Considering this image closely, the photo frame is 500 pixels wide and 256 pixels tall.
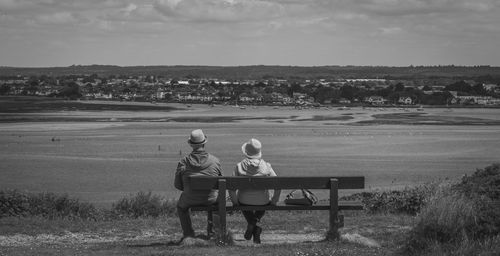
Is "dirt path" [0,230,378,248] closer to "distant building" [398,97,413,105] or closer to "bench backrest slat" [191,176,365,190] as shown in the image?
"bench backrest slat" [191,176,365,190]

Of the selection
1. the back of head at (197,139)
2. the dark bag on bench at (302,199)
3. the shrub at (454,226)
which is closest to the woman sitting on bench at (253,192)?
the dark bag on bench at (302,199)

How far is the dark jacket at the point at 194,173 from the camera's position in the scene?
9.68 m

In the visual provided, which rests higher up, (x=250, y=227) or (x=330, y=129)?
(x=250, y=227)

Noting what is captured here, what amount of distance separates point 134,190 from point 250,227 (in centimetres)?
1974

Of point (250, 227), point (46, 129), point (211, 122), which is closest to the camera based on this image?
point (250, 227)

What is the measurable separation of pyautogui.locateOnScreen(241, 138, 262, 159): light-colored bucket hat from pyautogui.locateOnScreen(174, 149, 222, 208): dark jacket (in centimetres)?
41

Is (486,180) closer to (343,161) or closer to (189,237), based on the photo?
(189,237)

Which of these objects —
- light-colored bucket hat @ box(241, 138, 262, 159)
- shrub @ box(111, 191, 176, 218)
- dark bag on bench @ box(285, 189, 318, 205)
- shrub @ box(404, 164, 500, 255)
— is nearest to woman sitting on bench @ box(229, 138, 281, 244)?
light-colored bucket hat @ box(241, 138, 262, 159)

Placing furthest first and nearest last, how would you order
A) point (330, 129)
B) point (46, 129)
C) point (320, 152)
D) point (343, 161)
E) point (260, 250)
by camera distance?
point (330, 129) → point (46, 129) → point (320, 152) → point (343, 161) → point (260, 250)

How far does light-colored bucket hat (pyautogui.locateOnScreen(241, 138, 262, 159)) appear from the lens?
32.0 ft

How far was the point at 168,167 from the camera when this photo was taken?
1550 inches

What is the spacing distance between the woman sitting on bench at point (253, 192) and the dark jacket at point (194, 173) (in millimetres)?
300

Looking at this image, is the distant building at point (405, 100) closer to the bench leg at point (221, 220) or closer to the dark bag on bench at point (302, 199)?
the dark bag on bench at point (302, 199)

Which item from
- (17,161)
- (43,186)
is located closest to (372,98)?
(17,161)
